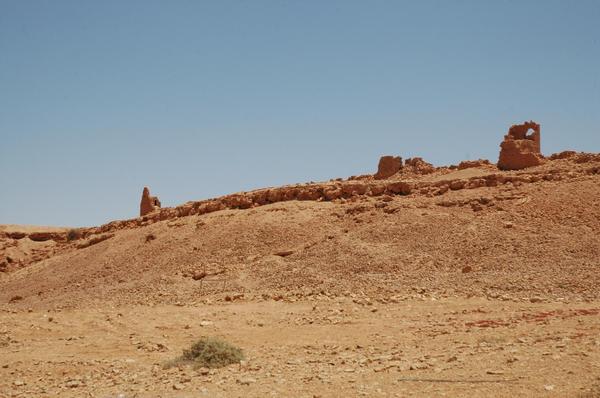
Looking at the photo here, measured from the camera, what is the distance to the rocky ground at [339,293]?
836 centimetres

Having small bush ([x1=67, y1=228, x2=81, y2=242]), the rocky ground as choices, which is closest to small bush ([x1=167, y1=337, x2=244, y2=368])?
the rocky ground

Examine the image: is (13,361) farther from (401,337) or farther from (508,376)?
(508,376)

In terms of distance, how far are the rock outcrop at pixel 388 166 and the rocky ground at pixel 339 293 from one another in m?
0.57

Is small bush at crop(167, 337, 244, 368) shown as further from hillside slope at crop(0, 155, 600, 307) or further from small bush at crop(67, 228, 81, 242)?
small bush at crop(67, 228, 81, 242)

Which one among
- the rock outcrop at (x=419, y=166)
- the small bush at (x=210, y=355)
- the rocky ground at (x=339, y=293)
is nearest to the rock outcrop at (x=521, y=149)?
the rocky ground at (x=339, y=293)

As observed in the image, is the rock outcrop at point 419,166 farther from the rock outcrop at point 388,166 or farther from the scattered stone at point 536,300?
the scattered stone at point 536,300

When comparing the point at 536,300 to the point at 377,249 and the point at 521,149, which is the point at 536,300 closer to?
the point at 377,249

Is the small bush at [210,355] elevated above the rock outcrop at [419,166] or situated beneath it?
situated beneath

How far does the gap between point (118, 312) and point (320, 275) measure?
5.64 m

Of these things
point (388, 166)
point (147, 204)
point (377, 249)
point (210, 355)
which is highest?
point (388, 166)

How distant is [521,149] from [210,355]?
17857 mm

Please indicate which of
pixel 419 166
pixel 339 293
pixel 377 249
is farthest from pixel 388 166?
pixel 339 293

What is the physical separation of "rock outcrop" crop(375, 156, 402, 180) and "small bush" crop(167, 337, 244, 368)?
61.0ft

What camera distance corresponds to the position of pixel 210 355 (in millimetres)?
9797
